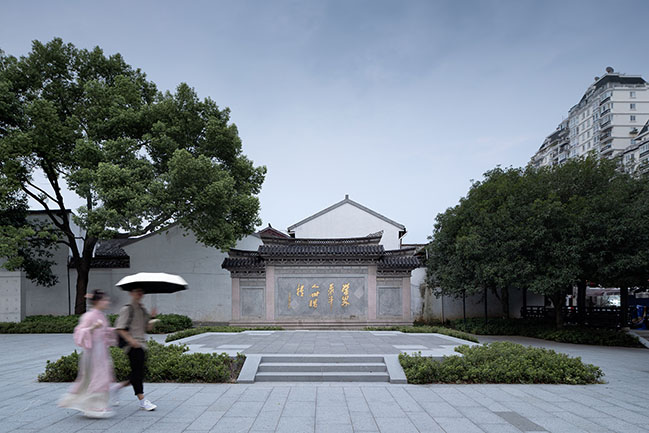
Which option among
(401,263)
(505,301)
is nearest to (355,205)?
(401,263)

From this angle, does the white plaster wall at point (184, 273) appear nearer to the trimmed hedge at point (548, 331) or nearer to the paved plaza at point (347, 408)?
the paved plaza at point (347, 408)

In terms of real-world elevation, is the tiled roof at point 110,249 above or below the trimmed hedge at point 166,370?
above

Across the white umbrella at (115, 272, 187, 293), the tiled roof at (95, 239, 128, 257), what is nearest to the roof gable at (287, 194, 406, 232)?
the tiled roof at (95, 239, 128, 257)

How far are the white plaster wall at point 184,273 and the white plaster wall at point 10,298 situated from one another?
2.15 meters

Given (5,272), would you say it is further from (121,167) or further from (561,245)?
(561,245)

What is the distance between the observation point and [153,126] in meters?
14.8

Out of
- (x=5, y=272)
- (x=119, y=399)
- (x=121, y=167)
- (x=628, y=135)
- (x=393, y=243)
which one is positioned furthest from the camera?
(x=628, y=135)

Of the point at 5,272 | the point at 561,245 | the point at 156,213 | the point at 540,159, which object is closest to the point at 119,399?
the point at 156,213

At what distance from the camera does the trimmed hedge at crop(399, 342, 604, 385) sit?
7047 mm

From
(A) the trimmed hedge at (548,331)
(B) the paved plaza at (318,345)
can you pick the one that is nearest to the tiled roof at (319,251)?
(A) the trimmed hedge at (548,331)

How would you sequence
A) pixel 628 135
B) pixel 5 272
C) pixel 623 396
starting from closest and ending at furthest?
pixel 623 396, pixel 5 272, pixel 628 135

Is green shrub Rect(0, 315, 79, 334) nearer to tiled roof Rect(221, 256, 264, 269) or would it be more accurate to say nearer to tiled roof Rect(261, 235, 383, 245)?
tiled roof Rect(221, 256, 264, 269)

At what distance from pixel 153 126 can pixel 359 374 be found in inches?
464

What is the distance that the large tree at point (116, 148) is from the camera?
45.4 feet
